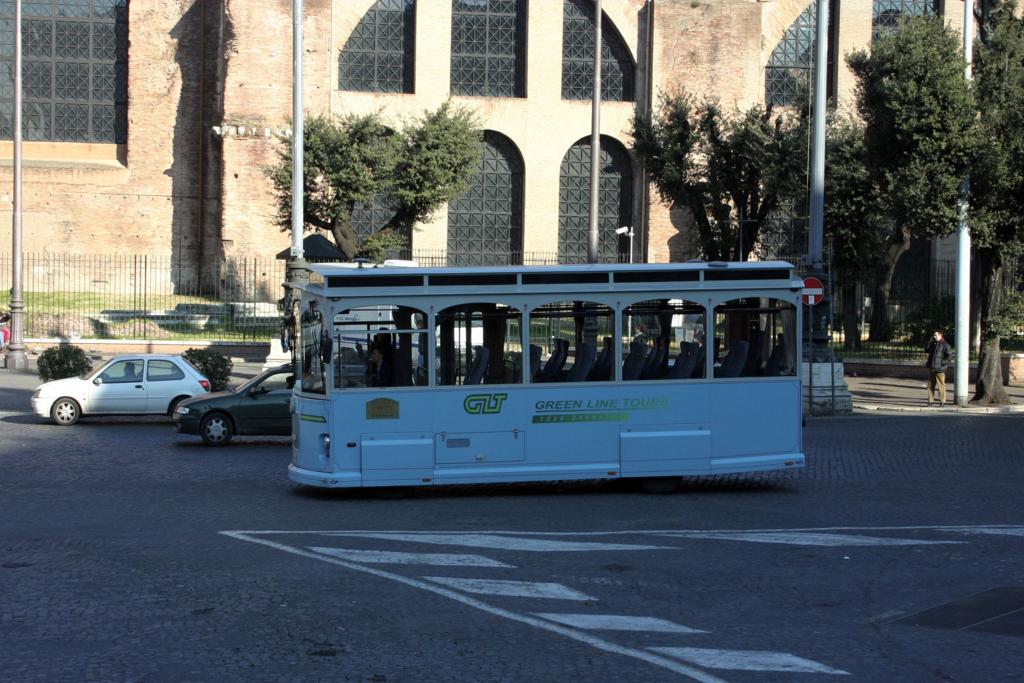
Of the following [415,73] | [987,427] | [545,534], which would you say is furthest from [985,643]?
[415,73]

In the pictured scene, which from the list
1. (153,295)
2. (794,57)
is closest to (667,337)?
(153,295)

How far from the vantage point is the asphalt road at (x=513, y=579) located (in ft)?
22.3

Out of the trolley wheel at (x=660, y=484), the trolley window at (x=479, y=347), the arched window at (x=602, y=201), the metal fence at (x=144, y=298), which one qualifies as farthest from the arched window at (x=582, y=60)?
the trolley wheel at (x=660, y=484)

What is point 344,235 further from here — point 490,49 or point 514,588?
point 514,588

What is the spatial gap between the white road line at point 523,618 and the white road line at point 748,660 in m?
0.14

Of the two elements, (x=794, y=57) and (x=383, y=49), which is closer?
(x=383, y=49)

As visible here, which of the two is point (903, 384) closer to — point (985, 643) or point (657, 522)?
point (657, 522)

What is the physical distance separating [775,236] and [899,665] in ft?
127

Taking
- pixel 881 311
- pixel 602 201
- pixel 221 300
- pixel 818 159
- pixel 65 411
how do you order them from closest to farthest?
pixel 65 411 → pixel 818 159 → pixel 881 311 → pixel 221 300 → pixel 602 201

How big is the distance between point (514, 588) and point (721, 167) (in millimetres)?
28834

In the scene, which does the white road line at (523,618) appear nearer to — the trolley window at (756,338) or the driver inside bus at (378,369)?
the driver inside bus at (378,369)

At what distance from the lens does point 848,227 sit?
3575 centimetres

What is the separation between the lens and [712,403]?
1317 centimetres

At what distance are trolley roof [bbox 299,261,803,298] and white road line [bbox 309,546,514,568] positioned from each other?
3537 mm
